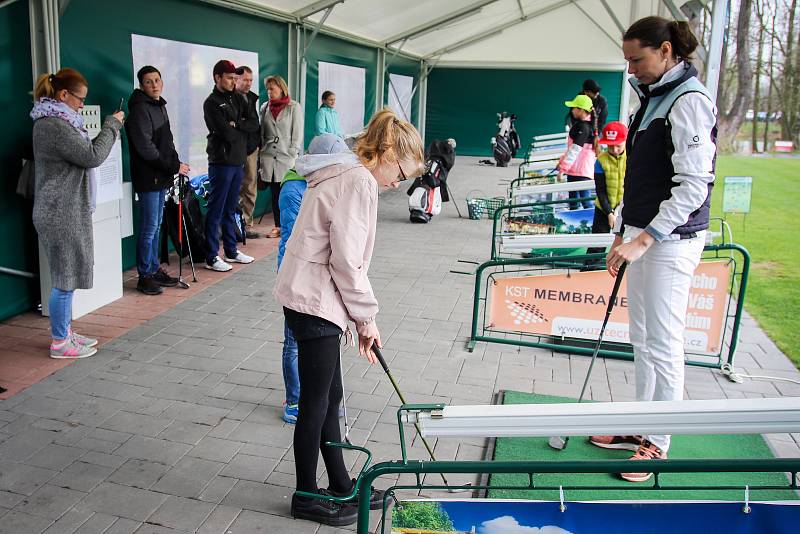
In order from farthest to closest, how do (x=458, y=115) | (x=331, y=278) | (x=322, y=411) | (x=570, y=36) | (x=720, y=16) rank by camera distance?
1. (x=458, y=115)
2. (x=570, y=36)
3. (x=720, y=16)
4. (x=322, y=411)
5. (x=331, y=278)

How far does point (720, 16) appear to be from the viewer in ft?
A: 25.3

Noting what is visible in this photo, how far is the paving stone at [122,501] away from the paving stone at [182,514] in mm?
43

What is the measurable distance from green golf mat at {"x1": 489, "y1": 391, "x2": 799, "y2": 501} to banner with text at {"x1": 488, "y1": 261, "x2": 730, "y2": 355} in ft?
2.90

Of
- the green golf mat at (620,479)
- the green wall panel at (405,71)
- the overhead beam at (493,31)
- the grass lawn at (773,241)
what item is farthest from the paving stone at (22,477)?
the overhead beam at (493,31)

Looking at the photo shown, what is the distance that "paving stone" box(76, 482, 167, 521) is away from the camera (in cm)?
321

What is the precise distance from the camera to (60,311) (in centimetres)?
488

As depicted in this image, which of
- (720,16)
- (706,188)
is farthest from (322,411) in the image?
(720,16)

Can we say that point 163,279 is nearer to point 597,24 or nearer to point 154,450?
point 154,450

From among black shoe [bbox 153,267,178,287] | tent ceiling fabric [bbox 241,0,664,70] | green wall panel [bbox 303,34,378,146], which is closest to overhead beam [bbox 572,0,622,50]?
tent ceiling fabric [bbox 241,0,664,70]

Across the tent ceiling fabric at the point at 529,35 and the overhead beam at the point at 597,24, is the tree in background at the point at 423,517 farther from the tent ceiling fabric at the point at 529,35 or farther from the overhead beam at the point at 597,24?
the overhead beam at the point at 597,24

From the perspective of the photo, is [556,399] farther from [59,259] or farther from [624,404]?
[59,259]

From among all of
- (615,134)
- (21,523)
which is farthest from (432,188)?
(21,523)

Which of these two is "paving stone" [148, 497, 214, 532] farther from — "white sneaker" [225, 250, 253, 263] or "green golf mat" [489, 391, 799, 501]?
"white sneaker" [225, 250, 253, 263]

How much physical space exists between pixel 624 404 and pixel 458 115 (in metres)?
22.4
